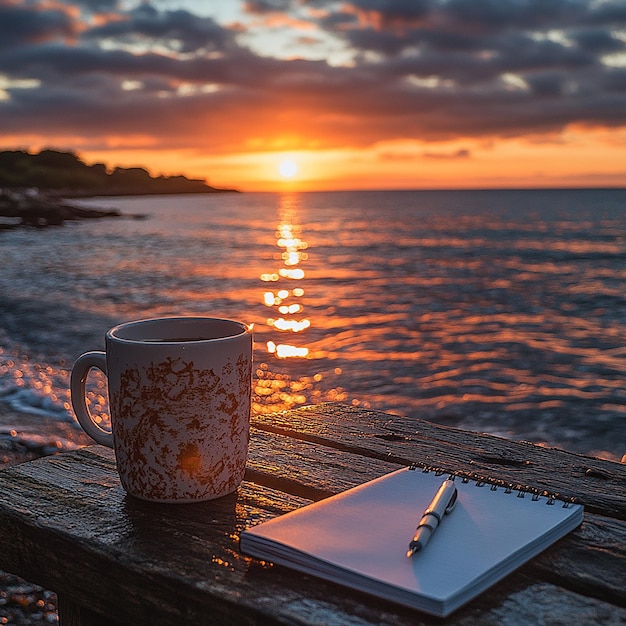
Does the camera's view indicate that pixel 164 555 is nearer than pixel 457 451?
Yes

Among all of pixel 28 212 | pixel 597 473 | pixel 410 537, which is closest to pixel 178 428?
pixel 410 537

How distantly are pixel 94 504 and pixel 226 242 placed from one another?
32603 mm

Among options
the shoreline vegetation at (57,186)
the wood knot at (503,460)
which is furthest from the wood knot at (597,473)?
the shoreline vegetation at (57,186)

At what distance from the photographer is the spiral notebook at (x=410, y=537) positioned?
2.70 feet

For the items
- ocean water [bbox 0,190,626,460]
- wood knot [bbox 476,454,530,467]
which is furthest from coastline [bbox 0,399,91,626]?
wood knot [bbox 476,454,530,467]

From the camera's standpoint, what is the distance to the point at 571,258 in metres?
25.5

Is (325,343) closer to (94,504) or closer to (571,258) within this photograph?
(94,504)

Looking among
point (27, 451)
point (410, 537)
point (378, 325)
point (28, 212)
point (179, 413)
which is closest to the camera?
point (410, 537)

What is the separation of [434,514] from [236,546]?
0.28m

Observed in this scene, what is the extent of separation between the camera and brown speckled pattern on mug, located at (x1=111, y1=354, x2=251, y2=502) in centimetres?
107

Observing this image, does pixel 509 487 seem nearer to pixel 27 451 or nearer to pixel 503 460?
pixel 503 460

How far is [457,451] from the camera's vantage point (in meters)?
1.44

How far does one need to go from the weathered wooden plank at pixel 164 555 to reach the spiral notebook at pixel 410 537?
21 mm

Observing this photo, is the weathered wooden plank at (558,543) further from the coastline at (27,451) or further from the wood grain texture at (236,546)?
the coastline at (27,451)
